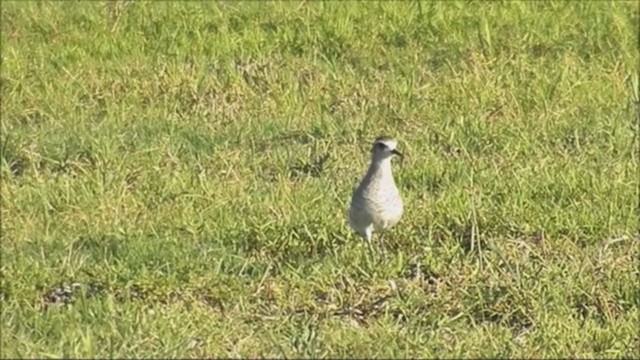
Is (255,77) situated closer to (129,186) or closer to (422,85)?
(422,85)

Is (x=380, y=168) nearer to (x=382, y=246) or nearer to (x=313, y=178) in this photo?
(x=382, y=246)

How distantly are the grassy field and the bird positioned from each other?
17cm

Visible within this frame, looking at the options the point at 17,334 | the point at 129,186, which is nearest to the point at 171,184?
the point at 129,186

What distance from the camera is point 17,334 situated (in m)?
4.59

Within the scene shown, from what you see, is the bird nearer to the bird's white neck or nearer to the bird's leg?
the bird's white neck

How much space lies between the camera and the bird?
513cm

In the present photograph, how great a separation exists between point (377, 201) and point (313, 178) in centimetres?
124

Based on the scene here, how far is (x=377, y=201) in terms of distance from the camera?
16.8 ft

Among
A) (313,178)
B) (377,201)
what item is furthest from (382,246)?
(313,178)

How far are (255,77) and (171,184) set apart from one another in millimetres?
1853

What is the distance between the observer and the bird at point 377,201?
5.13 meters

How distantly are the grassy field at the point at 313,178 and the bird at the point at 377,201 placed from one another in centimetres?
17

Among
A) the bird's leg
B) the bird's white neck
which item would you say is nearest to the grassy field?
the bird's leg

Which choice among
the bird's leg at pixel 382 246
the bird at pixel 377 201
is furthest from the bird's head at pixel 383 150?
the bird's leg at pixel 382 246
